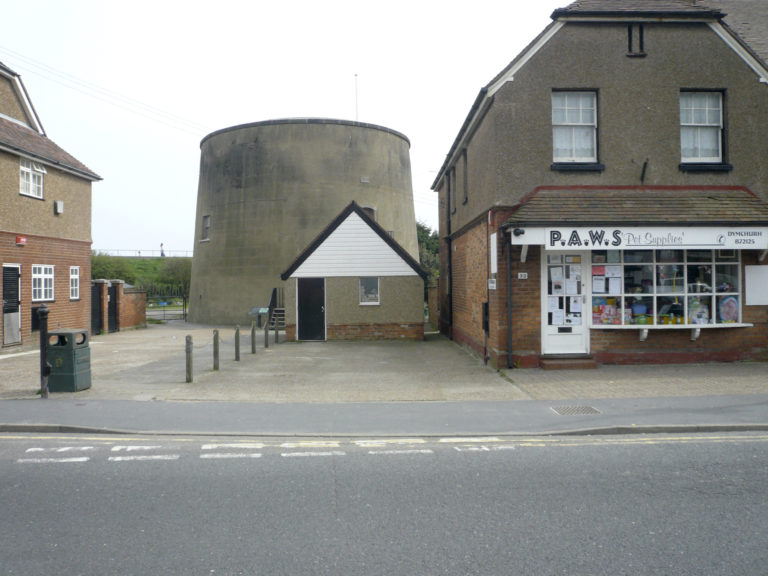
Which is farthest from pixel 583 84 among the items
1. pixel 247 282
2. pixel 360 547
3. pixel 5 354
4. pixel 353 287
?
pixel 247 282

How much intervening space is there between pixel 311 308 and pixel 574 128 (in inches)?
437

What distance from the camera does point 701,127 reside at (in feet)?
47.0

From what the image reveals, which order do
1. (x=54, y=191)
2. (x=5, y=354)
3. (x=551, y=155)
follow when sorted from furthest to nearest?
(x=54, y=191) → (x=5, y=354) → (x=551, y=155)

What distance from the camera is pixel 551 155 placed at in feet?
45.7

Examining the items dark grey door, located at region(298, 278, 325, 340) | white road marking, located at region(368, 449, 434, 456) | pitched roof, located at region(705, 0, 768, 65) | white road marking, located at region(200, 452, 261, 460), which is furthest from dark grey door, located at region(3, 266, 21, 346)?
pitched roof, located at region(705, 0, 768, 65)

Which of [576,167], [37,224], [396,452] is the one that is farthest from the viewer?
[37,224]

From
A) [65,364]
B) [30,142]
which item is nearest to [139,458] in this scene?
[65,364]

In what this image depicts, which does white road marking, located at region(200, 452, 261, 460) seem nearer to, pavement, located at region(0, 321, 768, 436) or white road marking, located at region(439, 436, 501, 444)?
pavement, located at region(0, 321, 768, 436)

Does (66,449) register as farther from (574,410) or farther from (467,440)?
(574,410)

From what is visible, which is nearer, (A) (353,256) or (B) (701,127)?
(B) (701,127)

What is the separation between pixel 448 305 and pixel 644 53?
11302mm

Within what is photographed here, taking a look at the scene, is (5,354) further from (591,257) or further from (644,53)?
(644,53)

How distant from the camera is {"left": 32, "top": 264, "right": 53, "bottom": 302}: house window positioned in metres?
19.8

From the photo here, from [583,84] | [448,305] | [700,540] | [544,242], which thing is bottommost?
[700,540]
